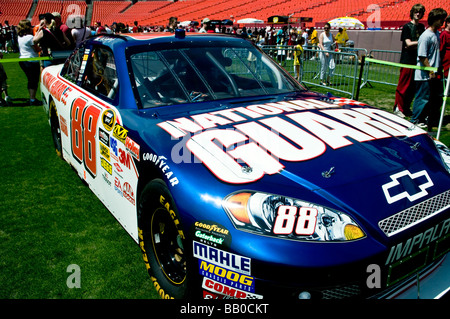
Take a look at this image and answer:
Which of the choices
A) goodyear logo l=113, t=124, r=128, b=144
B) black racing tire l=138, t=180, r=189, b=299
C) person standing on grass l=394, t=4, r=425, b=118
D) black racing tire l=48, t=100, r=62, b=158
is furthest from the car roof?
person standing on grass l=394, t=4, r=425, b=118

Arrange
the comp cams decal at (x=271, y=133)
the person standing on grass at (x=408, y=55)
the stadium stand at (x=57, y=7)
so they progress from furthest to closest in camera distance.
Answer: the stadium stand at (x=57, y=7), the person standing on grass at (x=408, y=55), the comp cams decal at (x=271, y=133)

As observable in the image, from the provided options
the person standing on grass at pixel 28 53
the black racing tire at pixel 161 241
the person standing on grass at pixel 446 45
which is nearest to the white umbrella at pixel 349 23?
the person standing on grass at pixel 446 45

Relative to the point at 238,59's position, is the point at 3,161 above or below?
below

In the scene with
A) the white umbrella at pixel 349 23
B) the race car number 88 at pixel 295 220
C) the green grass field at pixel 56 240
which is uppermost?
the white umbrella at pixel 349 23

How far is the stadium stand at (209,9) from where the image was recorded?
71.6ft

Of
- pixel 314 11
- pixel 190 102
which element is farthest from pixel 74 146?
pixel 314 11

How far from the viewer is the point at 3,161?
15.5 feet

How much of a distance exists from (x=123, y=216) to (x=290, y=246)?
1429mm

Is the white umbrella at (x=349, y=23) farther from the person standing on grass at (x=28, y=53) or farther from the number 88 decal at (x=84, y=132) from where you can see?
the number 88 decal at (x=84, y=132)

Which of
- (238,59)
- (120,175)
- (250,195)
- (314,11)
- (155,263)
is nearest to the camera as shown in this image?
(250,195)

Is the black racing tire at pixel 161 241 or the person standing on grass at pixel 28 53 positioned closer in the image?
the black racing tire at pixel 161 241

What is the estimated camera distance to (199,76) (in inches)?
112

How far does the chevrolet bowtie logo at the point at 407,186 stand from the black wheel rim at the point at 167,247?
1127 millimetres
